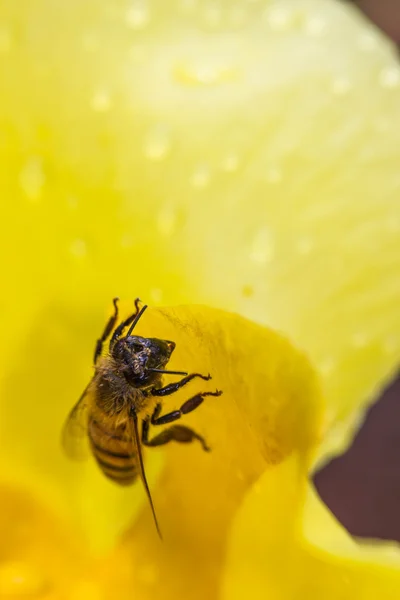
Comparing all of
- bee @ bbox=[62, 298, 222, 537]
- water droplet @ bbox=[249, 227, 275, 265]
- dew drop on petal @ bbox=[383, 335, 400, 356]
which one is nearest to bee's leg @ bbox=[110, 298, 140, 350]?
bee @ bbox=[62, 298, 222, 537]

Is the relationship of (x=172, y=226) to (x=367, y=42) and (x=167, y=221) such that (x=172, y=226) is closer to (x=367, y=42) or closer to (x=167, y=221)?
(x=167, y=221)

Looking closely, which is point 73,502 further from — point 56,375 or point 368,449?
point 368,449

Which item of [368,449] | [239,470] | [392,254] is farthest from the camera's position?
[368,449]

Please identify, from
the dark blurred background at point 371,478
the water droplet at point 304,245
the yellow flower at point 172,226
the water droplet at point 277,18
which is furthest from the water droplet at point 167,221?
the dark blurred background at point 371,478

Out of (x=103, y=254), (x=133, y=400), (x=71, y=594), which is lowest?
(x=71, y=594)

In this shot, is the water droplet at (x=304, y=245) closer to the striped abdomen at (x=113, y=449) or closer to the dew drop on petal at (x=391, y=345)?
the dew drop on petal at (x=391, y=345)

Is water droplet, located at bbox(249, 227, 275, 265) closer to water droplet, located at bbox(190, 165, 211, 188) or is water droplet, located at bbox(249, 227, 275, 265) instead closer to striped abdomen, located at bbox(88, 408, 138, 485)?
water droplet, located at bbox(190, 165, 211, 188)

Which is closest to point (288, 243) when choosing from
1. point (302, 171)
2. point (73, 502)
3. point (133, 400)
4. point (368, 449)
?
point (302, 171)
